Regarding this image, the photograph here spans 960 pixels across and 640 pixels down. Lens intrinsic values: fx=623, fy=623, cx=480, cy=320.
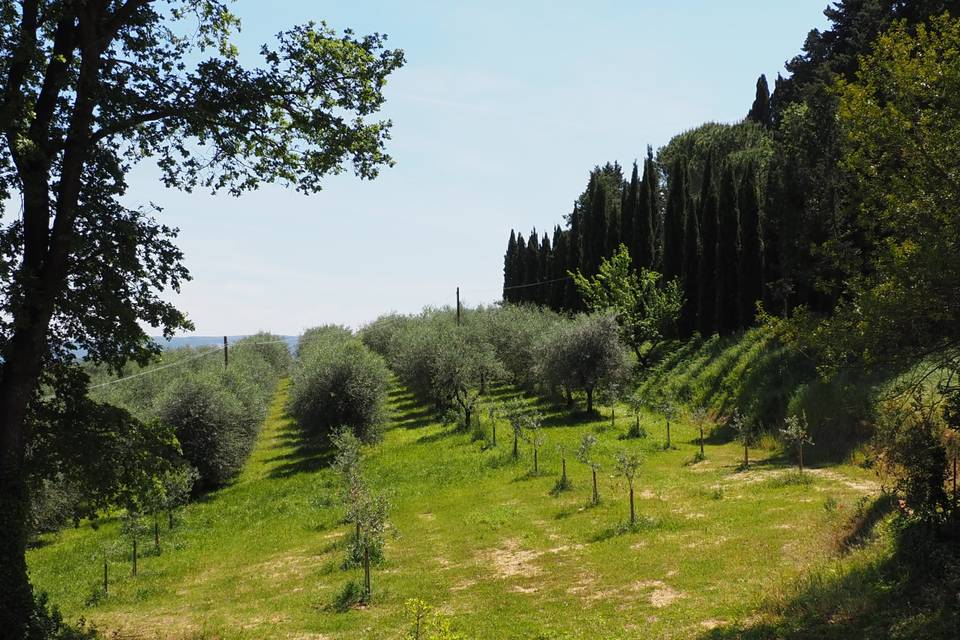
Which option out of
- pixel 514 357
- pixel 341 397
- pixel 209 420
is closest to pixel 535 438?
pixel 341 397

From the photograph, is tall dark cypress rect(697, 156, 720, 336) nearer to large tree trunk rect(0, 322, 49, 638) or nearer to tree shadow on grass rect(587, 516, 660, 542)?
tree shadow on grass rect(587, 516, 660, 542)

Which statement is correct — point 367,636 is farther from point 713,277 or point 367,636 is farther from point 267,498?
point 713,277

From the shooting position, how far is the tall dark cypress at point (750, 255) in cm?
4206

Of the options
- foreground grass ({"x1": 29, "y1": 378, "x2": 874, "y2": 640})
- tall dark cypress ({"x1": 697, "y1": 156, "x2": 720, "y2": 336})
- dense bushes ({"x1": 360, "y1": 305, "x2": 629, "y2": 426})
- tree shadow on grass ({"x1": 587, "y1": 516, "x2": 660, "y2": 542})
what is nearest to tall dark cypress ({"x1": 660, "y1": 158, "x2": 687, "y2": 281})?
tall dark cypress ({"x1": 697, "y1": 156, "x2": 720, "y2": 336})

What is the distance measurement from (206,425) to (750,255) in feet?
119

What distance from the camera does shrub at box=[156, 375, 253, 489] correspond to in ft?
116

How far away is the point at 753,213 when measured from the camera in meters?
42.2

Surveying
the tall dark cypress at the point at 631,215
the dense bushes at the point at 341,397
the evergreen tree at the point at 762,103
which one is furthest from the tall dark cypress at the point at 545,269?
the dense bushes at the point at 341,397

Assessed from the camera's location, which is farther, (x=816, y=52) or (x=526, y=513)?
(x=816, y=52)

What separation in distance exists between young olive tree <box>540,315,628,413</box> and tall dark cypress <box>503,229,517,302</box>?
49511 mm

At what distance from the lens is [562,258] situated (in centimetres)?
7219

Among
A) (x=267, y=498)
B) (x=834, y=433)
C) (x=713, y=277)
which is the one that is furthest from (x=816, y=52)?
(x=267, y=498)

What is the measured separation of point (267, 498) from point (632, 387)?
25617mm

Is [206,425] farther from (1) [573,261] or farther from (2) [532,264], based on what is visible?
(2) [532,264]
